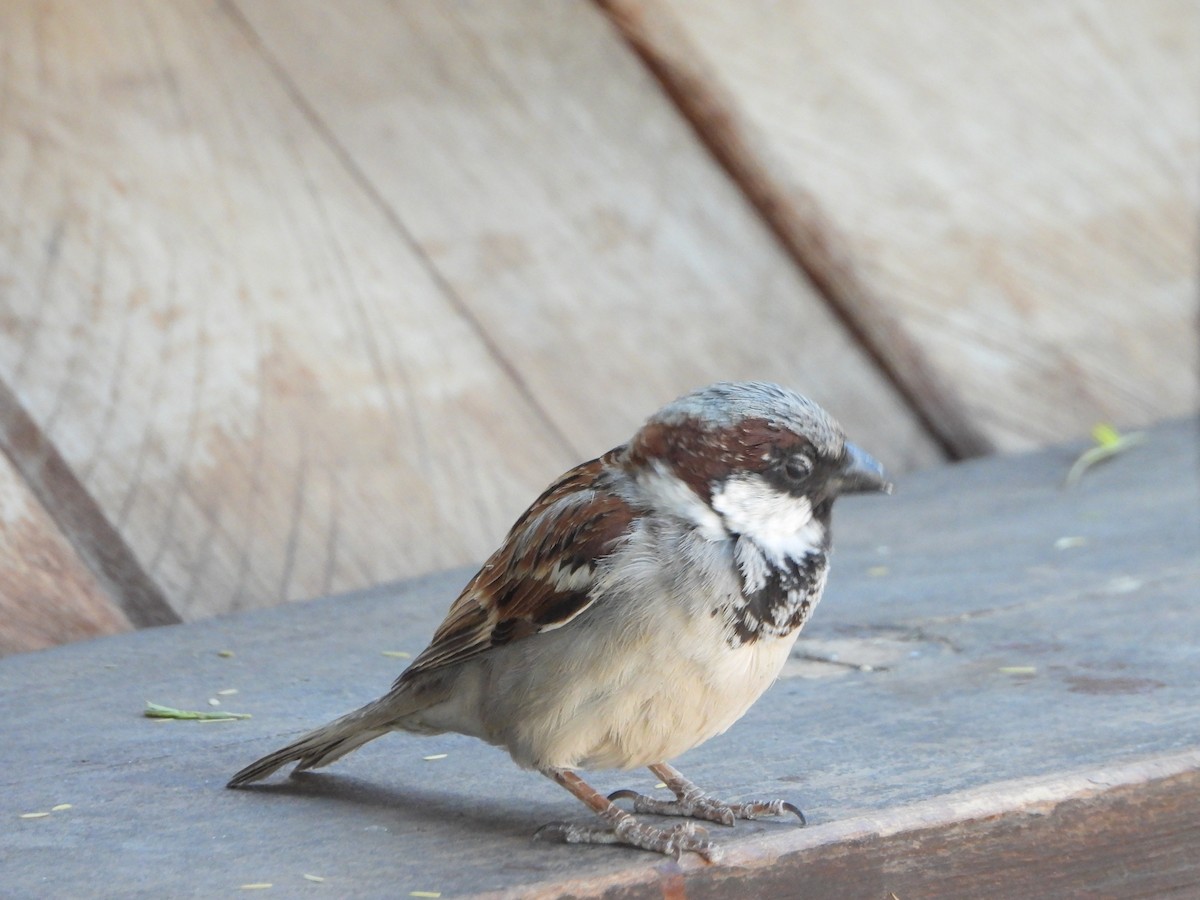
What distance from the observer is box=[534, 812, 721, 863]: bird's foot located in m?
2.08

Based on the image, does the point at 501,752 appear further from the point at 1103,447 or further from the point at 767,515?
the point at 1103,447

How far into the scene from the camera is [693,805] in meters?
2.30

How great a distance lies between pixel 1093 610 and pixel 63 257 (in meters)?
2.28

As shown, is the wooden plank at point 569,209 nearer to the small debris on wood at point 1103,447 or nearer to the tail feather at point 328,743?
the small debris on wood at point 1103,447

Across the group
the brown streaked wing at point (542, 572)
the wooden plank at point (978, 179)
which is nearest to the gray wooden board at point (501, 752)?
the brown streaked wing at point (542, 572)

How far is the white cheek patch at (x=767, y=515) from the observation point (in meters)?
2.34

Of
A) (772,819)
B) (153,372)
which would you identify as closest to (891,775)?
(772,819)

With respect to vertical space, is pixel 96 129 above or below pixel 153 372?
above

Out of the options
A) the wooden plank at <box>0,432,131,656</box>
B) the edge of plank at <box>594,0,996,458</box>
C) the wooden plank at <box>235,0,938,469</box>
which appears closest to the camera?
the wooden plank at <box>0,432,131,656</box>

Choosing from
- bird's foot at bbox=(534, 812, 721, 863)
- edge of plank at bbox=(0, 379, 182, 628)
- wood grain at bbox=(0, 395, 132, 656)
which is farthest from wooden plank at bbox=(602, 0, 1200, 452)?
bird's foot at bbox=(534, 812, 721, 863)

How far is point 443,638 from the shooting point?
2502mm

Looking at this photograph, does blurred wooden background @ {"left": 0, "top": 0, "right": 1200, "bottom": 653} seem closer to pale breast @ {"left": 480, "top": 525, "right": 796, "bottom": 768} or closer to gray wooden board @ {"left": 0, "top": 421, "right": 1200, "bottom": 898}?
gray wooden board @ {"left": 0, "top": 421, "right": 1200, "bottom": 898}

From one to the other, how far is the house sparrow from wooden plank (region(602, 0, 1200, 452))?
222 centimetres

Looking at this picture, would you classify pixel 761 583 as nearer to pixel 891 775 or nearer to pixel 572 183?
pixel 891 775
